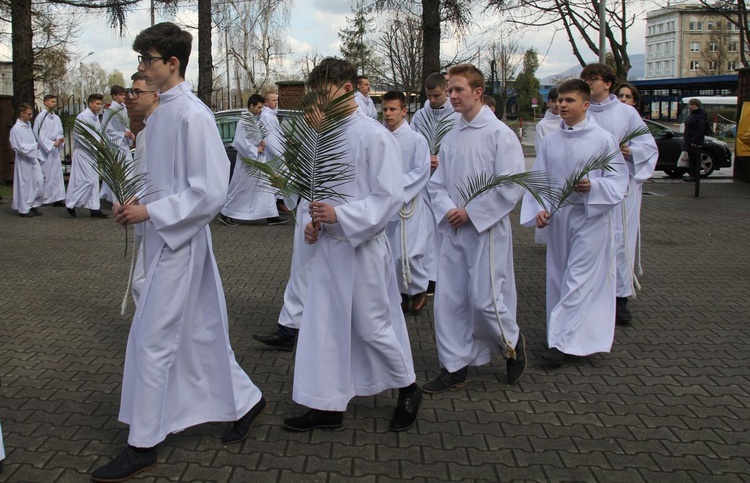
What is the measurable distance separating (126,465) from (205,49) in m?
17.1

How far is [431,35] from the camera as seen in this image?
14.8m

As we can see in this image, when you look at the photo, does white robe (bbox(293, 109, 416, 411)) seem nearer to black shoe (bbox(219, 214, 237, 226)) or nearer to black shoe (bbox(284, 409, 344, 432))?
black shoe (bbox(284, 409, 344, 432))

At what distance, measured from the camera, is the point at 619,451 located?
4.21m

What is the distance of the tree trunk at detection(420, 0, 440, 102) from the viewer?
1466 cm

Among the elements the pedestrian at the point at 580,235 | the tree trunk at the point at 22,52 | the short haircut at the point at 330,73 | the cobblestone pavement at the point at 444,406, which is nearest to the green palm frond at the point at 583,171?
the pedestrian at the point at 580,235

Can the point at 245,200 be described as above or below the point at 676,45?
below

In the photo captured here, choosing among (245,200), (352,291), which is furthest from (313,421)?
(245,200)

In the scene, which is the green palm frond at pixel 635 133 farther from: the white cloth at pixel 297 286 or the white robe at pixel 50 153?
the white robe at pixel 50 153

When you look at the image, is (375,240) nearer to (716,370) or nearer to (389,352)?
(389,352)

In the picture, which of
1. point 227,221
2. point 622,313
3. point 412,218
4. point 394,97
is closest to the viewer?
point 622,313

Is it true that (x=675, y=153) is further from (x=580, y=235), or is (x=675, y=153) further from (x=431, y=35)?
(x=580, y=235)

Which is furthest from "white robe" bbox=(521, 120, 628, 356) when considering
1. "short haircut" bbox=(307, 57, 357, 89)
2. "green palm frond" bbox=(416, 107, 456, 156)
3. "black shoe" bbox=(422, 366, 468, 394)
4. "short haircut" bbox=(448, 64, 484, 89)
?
"short haircut" bbox=(307, 57, 357, 89)

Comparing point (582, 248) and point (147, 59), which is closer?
point (147, 59)

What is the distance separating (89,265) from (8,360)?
3.99m
